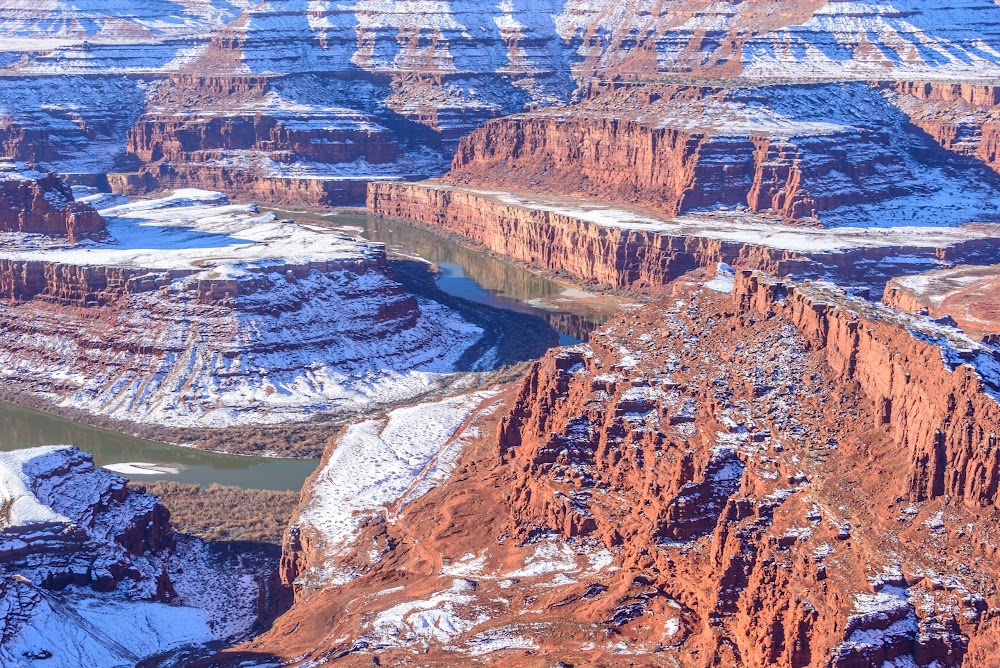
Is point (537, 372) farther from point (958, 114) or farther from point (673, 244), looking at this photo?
point (958, 114)

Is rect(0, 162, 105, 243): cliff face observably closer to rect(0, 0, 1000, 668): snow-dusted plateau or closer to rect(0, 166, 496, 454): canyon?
rect(0, 0, 1000, 668): snow-dusted plateau

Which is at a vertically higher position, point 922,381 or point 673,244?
point 922,381

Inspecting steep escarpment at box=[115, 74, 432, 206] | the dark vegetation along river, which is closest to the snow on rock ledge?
the dark vegetation along river

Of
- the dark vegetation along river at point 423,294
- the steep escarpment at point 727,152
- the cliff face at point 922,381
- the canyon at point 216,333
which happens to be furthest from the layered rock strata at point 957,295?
the cliff face at point 922,381

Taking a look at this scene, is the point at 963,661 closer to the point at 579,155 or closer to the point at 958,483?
the point at 958,483

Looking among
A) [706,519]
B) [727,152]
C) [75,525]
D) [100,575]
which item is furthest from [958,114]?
[100,575]
